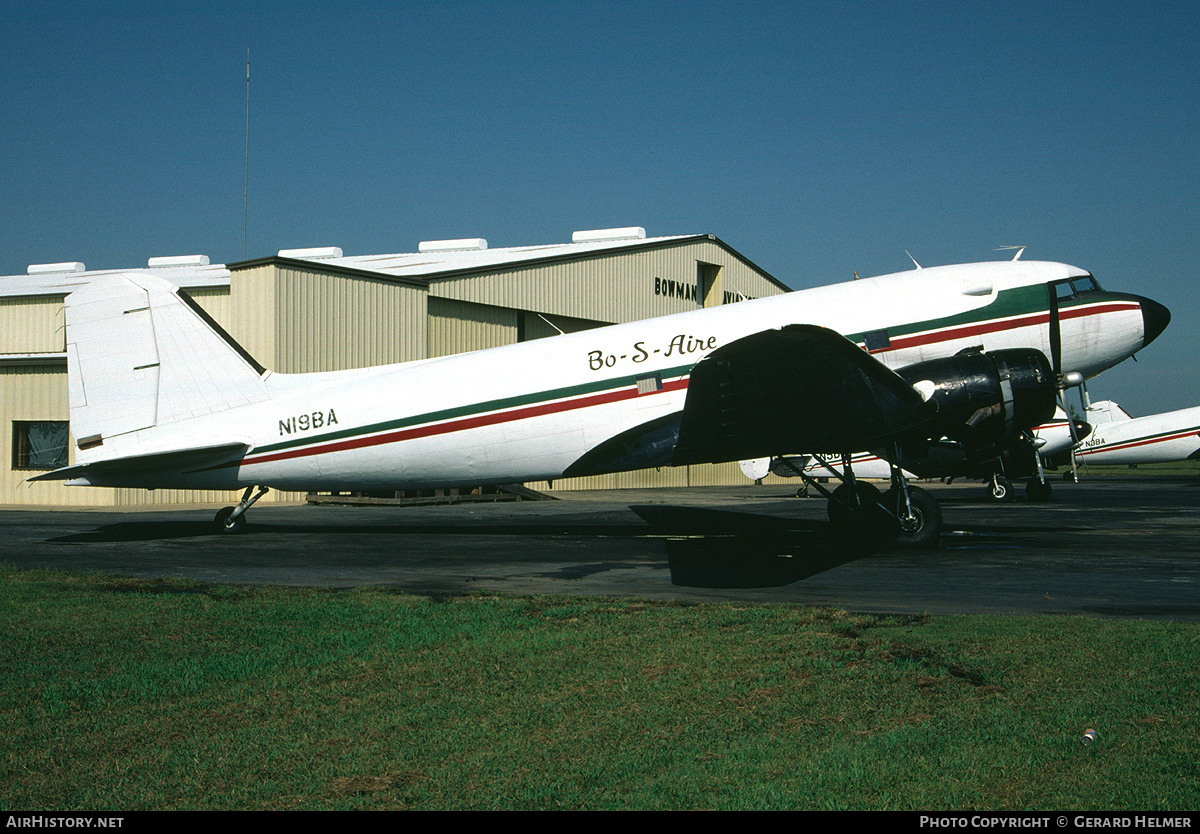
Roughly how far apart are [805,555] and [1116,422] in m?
42.9

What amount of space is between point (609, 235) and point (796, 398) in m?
34.8

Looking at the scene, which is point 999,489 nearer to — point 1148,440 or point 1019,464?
point 1019,464

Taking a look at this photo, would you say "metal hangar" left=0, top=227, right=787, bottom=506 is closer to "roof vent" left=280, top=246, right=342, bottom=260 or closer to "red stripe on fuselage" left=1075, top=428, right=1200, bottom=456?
"roof vent" left=280, top=246, right=342, bottom=260

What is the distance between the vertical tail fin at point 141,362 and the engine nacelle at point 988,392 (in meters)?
12.1

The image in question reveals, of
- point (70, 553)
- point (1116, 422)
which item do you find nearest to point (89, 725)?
point (70, 553)

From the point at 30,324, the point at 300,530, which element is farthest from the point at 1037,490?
the point at 30,324

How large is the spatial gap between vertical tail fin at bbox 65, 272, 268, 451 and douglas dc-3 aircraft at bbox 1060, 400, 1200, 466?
1600 inches

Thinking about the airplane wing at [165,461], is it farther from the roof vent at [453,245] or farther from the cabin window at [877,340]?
the roof vent at [453,245]

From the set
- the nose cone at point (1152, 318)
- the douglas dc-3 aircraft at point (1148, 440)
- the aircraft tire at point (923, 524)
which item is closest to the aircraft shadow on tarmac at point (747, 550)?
the aircraft tire at point (923, 524)

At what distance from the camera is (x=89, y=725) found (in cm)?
519

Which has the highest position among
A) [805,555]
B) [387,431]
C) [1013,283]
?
[1013,283]

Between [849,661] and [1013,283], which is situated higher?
[1013,283]

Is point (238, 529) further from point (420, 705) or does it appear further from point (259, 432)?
point (420, 705)
